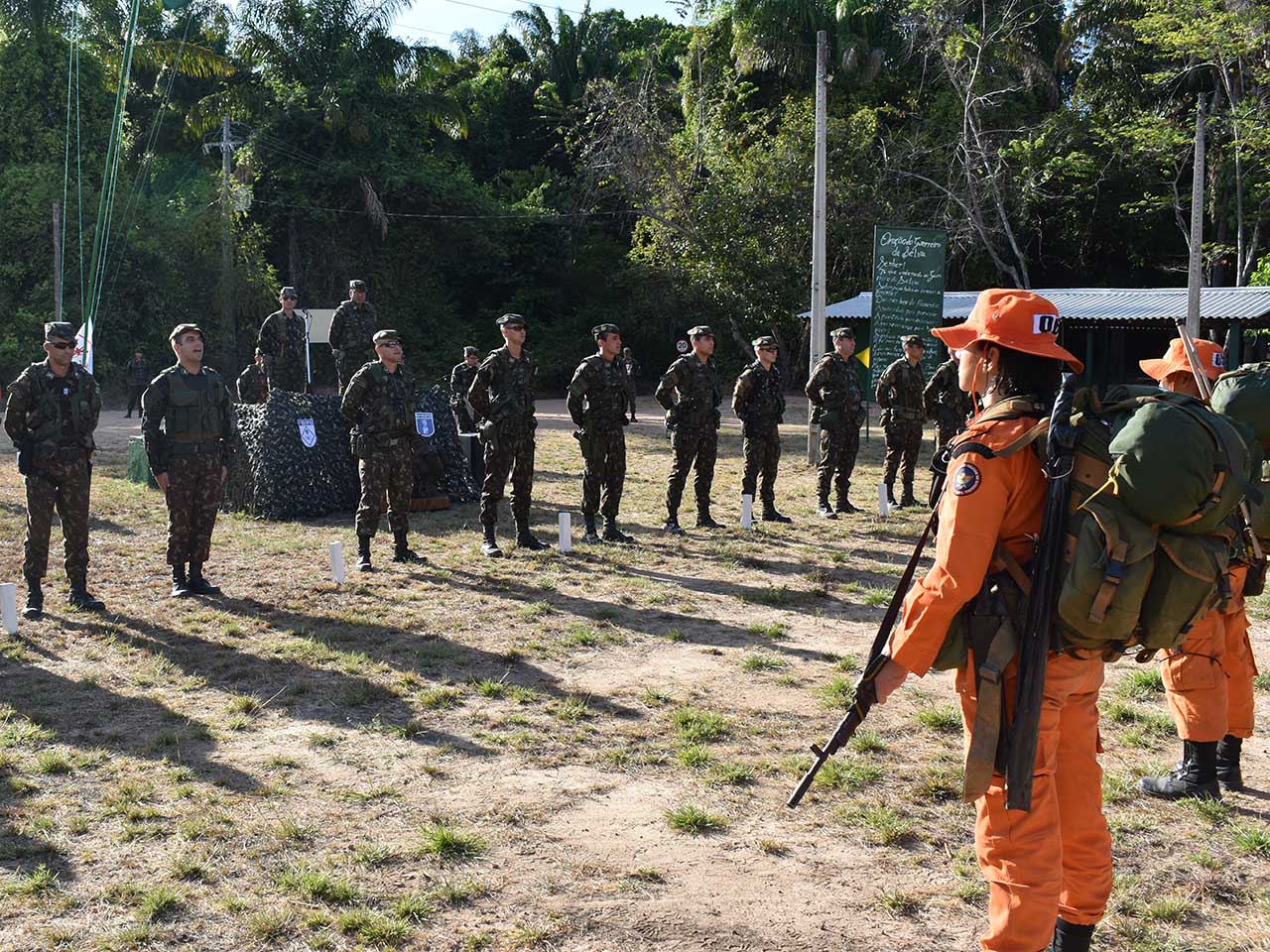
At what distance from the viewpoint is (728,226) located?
3105 centimetres

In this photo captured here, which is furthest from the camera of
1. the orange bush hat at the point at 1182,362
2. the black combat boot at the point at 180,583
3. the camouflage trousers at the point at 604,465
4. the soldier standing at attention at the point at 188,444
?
the camouflage trousers at the point at 604,465

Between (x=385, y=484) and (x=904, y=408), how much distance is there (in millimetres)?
6306

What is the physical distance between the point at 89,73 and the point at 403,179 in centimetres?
984

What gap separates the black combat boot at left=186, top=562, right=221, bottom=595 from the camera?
9.22 metres

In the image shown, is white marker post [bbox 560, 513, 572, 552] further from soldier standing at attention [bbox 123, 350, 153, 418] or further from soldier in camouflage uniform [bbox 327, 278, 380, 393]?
soldier standing at attention [bbox 123, 350, 153, 418]

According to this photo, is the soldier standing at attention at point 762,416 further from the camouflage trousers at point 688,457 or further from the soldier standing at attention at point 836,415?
the soldier standing at attention at point 836,415

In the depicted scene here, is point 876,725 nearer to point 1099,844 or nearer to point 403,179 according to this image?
point 1099,844

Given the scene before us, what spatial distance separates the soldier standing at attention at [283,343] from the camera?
14977 millimetres

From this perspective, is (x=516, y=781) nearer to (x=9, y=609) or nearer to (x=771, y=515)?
(x=9, y=609)

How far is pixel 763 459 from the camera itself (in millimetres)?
12422

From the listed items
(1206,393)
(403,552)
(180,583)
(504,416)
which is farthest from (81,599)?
(1206,393)

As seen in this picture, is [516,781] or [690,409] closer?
[516,781]

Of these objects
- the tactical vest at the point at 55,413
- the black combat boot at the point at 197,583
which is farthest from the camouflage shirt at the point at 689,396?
the tactical vest at the point at 55,413

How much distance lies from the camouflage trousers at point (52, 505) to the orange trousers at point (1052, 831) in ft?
23.4
